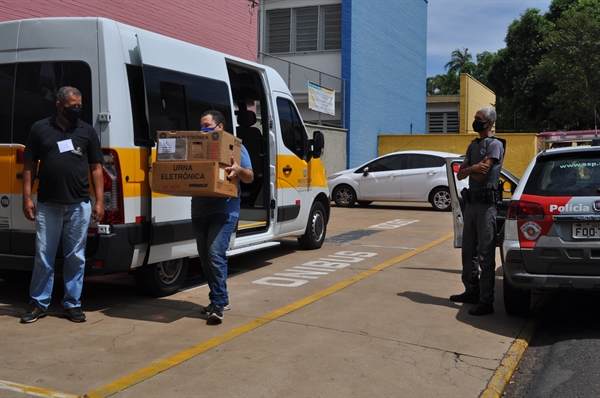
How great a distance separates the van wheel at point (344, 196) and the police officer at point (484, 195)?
12.0 metres

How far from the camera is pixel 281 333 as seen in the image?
5629mm

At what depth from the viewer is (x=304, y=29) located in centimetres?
2478

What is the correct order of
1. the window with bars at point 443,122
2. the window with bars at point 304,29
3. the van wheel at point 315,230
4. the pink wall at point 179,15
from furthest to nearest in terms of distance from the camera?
the window with bars at point 443,122, the window with bars at point 304,29, the pink wall at point 179,15, the van wheel at point 315,230

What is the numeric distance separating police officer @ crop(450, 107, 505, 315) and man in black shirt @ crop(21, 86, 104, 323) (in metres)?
3.50

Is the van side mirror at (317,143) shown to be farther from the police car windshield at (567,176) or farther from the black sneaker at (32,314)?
the black sneaker at (32,314)

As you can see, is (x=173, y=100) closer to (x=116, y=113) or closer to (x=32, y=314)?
(x=116, y=113)

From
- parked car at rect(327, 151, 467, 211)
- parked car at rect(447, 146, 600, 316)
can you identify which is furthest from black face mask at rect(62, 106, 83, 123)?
parked car at rect(327, 151, 467, 211)

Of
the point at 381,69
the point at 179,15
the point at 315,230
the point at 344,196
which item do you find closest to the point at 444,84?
the point at 381,69

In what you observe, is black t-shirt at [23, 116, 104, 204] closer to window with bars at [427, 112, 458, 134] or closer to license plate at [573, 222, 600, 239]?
license plate at [573, 222, 600, 239]

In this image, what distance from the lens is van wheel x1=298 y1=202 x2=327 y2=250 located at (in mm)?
10188

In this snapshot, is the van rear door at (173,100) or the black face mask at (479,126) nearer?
the van rear door at (173,100)

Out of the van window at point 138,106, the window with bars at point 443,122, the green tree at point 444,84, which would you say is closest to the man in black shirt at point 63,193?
the van window at point 138,106

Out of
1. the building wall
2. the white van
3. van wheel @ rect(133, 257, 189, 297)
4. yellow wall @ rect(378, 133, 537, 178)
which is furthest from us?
yellow wall @ rect(378, 133, 537, 178)

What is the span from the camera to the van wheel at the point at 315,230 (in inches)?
401
